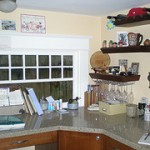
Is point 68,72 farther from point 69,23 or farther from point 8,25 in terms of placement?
point 8,25

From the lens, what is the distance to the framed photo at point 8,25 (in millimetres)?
2636

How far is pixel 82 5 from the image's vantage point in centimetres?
259

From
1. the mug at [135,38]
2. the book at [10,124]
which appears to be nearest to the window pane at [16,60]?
the book at [10,124]

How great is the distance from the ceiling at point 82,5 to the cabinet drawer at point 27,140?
1336mm

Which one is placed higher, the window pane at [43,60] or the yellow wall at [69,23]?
the yellow wall at [69,23]

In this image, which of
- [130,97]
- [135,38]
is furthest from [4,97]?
[135,38]

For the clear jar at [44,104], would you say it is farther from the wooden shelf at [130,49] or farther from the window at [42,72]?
A: the wooden shelf at [130,49]

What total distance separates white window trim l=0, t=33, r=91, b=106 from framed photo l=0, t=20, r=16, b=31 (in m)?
0.07

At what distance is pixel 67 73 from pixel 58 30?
0.59 m

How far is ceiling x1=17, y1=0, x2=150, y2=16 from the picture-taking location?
242 cm

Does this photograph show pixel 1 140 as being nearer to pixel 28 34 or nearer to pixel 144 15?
pixel 28 34

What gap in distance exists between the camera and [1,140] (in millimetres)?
2025

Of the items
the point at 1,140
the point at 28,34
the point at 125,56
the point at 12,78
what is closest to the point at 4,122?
the point at 1,140

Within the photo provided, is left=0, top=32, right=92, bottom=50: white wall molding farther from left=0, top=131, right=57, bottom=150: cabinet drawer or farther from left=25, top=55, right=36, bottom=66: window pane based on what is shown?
left=0, top=131, right=57, bottom=150: cabinet drawer
